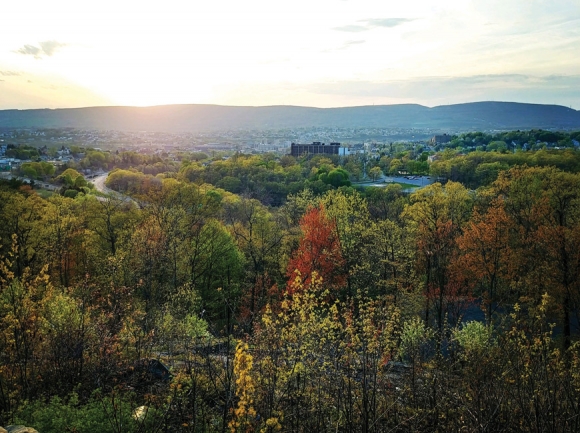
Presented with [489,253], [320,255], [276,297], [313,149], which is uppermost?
[313,149]

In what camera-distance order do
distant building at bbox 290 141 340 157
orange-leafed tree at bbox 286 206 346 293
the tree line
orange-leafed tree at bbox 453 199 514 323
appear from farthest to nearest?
distant building at bbox 290 141 340 157, orange-leafed tree at bbox 286 206 346 293, orange-leafed tree at bbox 453 199 514 323, the tree line

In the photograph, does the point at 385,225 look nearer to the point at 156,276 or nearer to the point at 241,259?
the point at 241,259

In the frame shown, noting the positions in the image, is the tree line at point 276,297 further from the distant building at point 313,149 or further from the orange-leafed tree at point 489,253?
the distant building at point 313,149

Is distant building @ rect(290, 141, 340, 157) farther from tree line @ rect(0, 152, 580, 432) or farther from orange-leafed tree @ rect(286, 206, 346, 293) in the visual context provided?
orange-leafed tree @ rect(286, 206, 346, 293)

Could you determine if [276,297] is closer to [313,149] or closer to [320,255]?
[320,255]

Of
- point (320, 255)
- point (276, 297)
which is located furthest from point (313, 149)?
point (320, 255)

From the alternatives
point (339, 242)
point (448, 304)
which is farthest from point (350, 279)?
point (448, 304)

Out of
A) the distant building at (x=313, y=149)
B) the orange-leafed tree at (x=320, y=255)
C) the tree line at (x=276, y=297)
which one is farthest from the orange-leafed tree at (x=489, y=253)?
the distant building at (x=313, y=149)

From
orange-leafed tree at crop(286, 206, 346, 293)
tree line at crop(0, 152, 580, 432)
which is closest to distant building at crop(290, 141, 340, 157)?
tree line at crop(0, 152, 580, 432)
